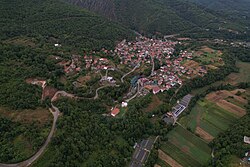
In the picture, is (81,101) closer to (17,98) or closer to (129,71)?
(17,98)

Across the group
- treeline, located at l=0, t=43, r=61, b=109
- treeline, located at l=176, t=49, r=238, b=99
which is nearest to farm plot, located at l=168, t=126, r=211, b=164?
treeline, located at l=176, t=49, r=238, b=99

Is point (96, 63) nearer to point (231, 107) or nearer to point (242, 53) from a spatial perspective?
point (231, 107)

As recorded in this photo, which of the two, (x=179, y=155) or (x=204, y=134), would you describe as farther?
(x=204, y=134)

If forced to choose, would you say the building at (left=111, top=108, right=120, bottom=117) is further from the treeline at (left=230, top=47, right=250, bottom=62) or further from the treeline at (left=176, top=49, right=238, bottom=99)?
the treeline at (left=230, top=47, right=250, bottom=62)

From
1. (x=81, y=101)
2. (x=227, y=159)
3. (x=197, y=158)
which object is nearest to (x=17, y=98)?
(x=81, y=101)

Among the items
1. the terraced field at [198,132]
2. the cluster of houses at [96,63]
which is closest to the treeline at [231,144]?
the terraced field at [198,132]

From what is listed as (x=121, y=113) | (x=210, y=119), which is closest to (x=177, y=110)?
(x=210, y=119)

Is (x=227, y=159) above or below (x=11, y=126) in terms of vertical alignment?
above

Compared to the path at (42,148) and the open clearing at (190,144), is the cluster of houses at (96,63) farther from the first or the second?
the open clearing at (190,144)
